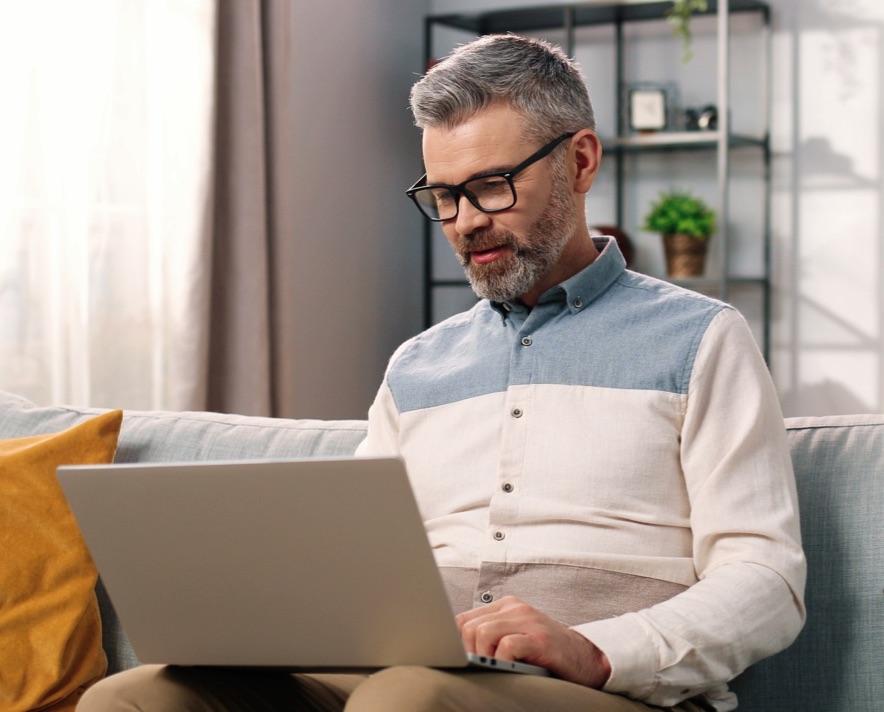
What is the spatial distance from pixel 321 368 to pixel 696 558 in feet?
8.04

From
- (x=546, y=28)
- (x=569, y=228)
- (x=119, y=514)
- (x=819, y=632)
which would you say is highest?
(x=546, y=28)

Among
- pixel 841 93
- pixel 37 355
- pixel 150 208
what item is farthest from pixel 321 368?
pixel 841 93

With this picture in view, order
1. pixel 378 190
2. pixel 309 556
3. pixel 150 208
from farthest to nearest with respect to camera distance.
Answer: pixel 378 190 → pixel 150 208 → pixel 309 556

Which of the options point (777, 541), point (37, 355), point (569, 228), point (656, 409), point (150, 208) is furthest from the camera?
point (150, 208)

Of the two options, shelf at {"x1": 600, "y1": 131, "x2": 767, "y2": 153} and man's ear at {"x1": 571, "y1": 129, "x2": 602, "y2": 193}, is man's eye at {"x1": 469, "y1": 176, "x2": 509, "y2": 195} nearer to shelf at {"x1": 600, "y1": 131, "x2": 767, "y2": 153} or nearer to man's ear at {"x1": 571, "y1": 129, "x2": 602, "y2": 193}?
man's ear at {"x1": 571, "y1": 129, "x2": 602, "y2": 193}

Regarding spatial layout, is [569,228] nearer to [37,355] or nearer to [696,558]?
[696,558]

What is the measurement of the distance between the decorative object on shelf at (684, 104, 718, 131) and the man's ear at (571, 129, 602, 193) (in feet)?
7.40

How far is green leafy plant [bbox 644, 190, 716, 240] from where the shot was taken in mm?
3568

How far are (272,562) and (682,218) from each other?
279 cm

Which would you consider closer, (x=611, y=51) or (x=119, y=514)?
(x=119, y=514)

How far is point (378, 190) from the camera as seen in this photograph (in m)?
3.88

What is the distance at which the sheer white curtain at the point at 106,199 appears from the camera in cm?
256

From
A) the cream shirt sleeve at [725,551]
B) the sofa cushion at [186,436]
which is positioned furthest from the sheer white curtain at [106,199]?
the cream shirt sleeve at [725,551]

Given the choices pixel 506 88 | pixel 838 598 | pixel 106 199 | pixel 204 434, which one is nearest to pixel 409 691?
pixel 838 598
